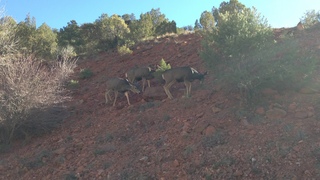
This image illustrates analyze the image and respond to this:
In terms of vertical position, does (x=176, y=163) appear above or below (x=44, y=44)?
below

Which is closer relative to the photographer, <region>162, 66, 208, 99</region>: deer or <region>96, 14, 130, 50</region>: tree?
<region>162, 66, 208, 99</region>: deer

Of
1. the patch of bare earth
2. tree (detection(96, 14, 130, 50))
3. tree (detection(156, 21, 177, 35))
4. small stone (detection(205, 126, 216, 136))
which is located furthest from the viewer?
tree (detection(156, 21, 177, 35))

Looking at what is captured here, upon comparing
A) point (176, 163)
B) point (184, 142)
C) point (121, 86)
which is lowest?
point (176, 163)

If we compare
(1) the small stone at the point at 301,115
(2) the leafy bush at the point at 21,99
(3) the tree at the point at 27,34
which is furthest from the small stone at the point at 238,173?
(3) the tree at the point at 27,34

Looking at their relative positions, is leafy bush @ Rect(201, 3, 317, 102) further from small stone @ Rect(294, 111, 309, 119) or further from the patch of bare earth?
small stone @ Rect(294, 111, 309, 119)

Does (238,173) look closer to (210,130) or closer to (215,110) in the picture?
(210,130)

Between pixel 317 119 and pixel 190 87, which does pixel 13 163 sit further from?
pixel 317 119

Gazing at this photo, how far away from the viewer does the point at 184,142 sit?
991 centimetres

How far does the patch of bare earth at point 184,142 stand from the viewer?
8.31m

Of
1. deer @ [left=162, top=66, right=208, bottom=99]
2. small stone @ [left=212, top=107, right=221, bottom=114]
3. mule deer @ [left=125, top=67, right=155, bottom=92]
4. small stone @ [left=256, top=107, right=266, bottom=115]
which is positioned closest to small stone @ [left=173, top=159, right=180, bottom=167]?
small stone @ [left=212, top=107, right=221, bottom=114]

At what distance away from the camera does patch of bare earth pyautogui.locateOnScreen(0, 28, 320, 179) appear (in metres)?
8.31

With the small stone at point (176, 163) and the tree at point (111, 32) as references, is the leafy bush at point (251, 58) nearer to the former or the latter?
the small stone at point (176, 163)

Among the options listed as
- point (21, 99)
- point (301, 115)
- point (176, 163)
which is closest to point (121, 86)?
point (21, 99)

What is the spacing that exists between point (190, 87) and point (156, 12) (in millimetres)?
28487
